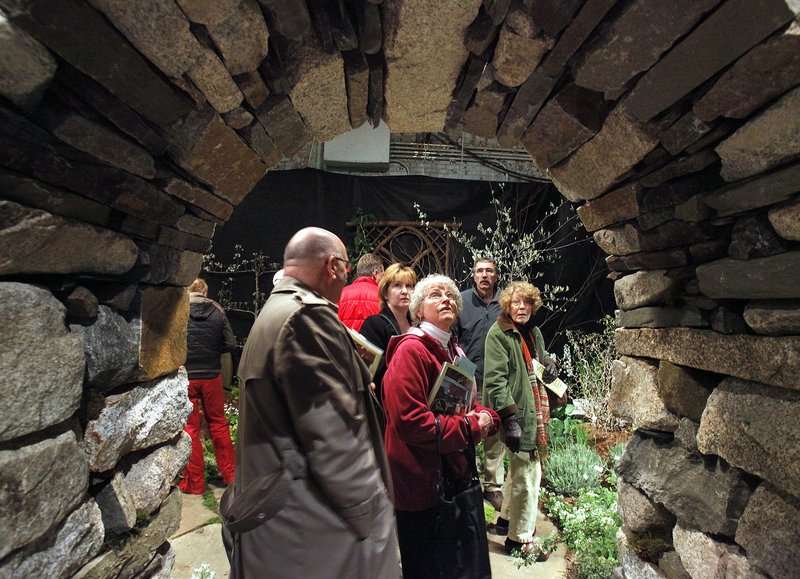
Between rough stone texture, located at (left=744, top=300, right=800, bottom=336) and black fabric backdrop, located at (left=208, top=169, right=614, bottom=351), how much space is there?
5.00 m

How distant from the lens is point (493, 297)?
3.88 meters

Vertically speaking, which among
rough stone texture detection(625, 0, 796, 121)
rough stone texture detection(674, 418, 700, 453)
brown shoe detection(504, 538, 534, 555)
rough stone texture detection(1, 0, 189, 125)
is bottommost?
brown shoe detection(504, 538, 534, 555)

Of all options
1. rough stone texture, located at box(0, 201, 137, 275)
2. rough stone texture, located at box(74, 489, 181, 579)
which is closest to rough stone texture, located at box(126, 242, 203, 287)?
rough stone texture, located at box(0, 201, 137, 275)

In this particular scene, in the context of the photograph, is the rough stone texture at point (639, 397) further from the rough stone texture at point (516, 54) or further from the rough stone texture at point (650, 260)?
the rough stone texture at point (516, 54)

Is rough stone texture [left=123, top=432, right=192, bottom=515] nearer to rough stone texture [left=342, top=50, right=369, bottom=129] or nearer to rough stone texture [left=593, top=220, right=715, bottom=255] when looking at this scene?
rough stone texture [left=342, top=50, right=369, bottom=129]

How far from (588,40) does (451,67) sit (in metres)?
0.54

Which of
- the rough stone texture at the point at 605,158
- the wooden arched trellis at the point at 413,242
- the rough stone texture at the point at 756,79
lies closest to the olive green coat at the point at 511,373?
the rough stone texture at the point at 605,158

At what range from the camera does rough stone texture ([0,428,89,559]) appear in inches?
44.9

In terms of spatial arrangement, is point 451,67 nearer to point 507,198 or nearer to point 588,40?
point 588,40

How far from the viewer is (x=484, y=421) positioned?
6.84 feet

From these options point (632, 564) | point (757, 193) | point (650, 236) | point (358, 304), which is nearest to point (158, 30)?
point (757, 193)

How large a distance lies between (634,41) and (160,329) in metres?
2.03

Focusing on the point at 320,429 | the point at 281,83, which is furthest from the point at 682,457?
the point at 281,83

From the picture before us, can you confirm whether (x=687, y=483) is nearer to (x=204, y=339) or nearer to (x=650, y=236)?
(x=650, y=236)
